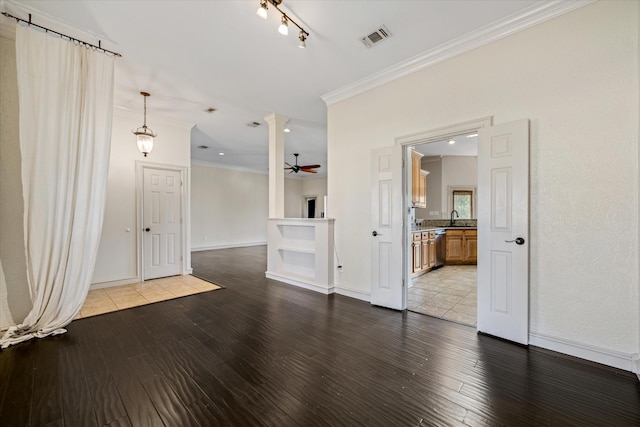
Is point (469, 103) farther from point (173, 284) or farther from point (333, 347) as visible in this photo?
point (173, 284)

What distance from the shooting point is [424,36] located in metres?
2.84

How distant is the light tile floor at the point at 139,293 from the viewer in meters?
3.57

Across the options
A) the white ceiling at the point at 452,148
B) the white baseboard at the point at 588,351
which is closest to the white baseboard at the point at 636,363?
the white baseboard at the point at 588,351

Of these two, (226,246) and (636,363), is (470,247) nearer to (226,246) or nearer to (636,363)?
(636,363)

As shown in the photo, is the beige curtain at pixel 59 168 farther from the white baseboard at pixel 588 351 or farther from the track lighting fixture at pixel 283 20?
the white baseboard at pixel 588 351

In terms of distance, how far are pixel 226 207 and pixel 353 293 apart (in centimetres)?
724

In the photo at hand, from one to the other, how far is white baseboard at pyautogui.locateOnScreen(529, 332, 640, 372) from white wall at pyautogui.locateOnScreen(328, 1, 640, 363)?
0.04 ft

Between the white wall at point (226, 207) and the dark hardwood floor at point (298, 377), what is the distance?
6299mm

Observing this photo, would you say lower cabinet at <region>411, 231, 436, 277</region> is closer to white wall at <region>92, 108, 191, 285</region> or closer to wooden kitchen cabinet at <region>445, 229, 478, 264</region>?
wooden kitchen cabinet at <region>445, 229, 478, 264</region>

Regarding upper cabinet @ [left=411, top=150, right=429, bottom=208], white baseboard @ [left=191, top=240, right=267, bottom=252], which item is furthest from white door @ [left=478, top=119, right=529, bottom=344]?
white baseboard @ [left=191, top=240, right=267, bottom=252]

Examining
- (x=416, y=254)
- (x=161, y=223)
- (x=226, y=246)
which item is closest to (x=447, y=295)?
(x=416, y=254)

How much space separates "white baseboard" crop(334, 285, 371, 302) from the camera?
3.84 m

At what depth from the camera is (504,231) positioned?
2.65 m

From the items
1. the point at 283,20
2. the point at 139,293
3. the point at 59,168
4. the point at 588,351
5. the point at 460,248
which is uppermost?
the point at 283,20
